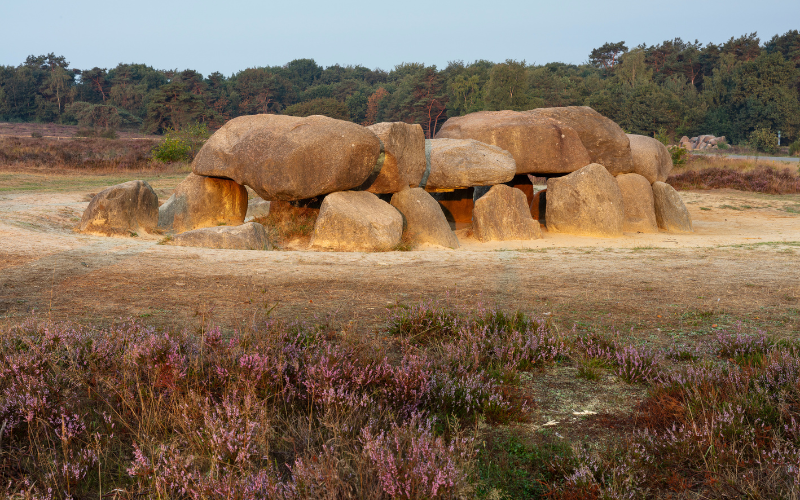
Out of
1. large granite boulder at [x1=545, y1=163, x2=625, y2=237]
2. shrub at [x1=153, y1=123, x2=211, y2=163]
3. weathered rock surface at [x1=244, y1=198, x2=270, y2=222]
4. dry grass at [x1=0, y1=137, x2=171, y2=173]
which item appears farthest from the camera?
shrub at [x1=153, y1=123, x2=211, y2=163]

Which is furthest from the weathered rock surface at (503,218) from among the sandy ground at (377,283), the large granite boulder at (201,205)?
the large granite boulder at (201,205)

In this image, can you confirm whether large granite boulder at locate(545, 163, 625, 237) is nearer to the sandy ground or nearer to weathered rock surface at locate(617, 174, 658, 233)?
weathered rock surface at locate(617, 174, 658, 233)

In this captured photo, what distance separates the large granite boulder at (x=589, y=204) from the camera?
14.6 m

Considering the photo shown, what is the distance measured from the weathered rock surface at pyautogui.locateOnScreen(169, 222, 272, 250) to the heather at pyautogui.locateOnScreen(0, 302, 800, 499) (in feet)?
22.6

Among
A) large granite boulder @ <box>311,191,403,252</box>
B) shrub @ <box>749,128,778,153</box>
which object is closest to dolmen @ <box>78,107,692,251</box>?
large granite boulder @ <box>311,191,403,252</box>

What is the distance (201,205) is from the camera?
1366 cm

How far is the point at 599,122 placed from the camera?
16.4 meters

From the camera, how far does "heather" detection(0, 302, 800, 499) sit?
2.35 m

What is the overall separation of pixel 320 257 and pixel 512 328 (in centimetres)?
511

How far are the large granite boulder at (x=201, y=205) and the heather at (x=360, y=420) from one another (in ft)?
32.2

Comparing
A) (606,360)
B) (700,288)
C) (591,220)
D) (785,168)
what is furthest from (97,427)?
(785,168)

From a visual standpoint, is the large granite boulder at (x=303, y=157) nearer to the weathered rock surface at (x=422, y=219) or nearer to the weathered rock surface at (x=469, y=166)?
the weathered rock surface at (x=422, y=219)

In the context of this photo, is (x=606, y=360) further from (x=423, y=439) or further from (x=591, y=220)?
(x=591, y=220)

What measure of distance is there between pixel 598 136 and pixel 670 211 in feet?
10.00
